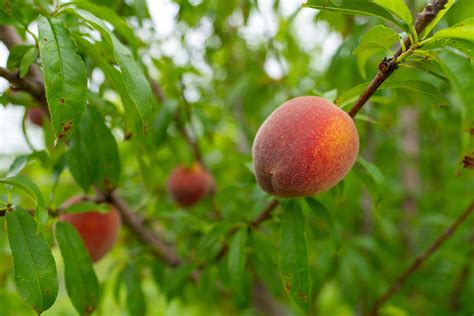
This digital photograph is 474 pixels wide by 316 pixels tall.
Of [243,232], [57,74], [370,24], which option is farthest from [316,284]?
[57,74]

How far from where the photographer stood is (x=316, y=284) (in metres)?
1.55

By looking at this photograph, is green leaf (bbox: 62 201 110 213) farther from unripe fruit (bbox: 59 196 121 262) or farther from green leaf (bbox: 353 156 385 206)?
green leaf (bbox: 353 156 385 206)

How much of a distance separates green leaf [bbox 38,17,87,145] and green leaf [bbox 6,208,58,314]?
0.19 metres

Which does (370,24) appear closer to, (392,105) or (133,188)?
(392,105)

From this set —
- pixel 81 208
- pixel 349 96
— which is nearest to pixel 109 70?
pixel 81 208

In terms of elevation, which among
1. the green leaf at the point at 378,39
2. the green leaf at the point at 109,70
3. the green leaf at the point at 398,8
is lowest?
the green leaf at the point at 109,70

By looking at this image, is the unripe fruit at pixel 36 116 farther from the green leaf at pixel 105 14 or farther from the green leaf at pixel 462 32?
the green leaf at pixel 462 32

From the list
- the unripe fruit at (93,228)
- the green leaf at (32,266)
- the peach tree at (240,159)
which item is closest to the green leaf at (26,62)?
the peach tree at (240,159)

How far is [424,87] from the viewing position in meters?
0.89

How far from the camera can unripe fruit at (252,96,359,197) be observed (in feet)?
2.86

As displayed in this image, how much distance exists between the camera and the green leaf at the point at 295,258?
0.99 m

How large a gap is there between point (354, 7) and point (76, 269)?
2.59 feet

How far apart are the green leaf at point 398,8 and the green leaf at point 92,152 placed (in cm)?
69

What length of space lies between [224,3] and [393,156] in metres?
1.20
